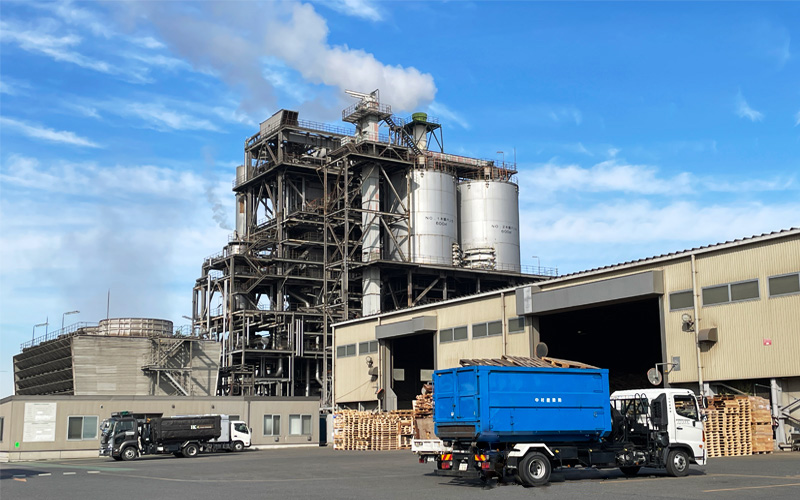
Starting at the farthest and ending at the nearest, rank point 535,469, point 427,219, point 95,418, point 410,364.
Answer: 1. point 427,219
2. point 410,364
3. point 95,418
4. point 535,469

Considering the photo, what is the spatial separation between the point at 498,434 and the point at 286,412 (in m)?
37.4

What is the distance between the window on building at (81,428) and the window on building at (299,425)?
1293 cm

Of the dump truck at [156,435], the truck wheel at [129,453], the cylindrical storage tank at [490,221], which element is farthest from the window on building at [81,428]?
the cylindrical storage tank at [490,221]

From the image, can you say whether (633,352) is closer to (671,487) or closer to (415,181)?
(415,181)

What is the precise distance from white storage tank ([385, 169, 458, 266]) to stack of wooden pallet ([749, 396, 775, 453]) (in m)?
41.0

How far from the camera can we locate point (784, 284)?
31266 millimetres

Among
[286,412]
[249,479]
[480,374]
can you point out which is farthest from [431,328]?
[480,374]

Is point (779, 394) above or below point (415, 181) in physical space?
below

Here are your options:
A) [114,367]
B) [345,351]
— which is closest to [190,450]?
[345,351]

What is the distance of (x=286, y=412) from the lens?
5562cm

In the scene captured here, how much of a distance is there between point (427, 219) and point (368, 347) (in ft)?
64.4

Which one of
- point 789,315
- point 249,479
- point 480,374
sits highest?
point 789,315

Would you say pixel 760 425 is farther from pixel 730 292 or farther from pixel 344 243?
pixel 344 243

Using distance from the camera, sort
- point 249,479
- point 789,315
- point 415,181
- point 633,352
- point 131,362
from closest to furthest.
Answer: point 249,479 < point 789,315 < point 633,352 < point 131,362 < point 415,181
